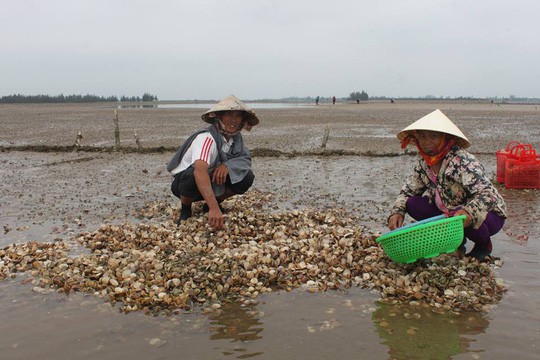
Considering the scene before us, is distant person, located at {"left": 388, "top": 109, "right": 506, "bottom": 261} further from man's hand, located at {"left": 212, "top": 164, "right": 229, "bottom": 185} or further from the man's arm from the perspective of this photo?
man's hand, located at {"left": 212, "top": 164, "right": 229, "bottom": 185}

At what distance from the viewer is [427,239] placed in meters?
4.15

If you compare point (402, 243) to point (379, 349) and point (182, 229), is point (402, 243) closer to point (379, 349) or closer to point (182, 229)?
point (379, 349)

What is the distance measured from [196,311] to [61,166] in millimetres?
9847

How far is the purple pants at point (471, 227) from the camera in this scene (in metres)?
4.69

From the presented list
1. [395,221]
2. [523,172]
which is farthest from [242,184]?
[523,172]

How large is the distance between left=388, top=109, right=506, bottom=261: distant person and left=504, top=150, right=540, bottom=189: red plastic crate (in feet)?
14.8

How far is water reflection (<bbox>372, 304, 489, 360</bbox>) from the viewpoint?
330 centimetres

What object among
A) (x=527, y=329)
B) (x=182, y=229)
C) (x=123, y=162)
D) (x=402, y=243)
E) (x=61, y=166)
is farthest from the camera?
(x=123, y=162)

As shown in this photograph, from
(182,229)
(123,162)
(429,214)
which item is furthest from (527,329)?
(123,162)

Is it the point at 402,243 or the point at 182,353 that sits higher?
the point at 402,243

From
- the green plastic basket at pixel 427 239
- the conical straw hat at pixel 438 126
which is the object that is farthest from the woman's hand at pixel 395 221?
the conical straw hat at pixel 438 126

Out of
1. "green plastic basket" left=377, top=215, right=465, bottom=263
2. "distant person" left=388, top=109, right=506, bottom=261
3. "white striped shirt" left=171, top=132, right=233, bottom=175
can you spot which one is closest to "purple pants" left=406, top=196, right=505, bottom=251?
"distant person" left=388, top=109, right=506, bottom=261

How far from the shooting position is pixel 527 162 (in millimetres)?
8688

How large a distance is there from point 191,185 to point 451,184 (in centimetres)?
301
